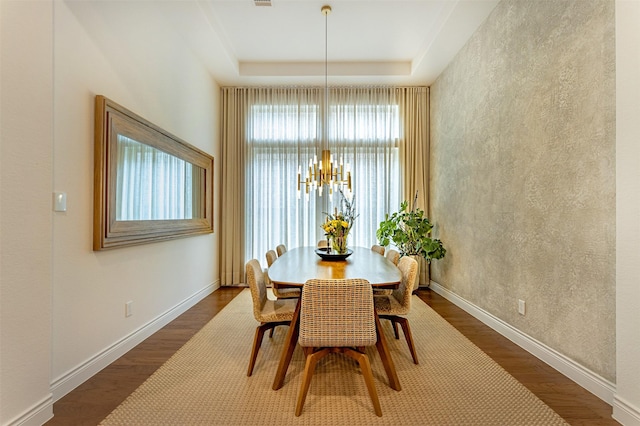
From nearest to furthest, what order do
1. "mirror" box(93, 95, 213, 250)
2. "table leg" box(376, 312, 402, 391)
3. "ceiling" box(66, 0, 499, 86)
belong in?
"table leg" box(376, 312, 402, 391), "mirror" box(93, 95, 213, 250), "ceiling" box(66, 0, 499, 86)

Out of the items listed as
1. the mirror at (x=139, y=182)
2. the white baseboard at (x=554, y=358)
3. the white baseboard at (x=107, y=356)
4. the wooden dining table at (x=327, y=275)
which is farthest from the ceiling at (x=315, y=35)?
the white baseboard at (x=554, y=358)

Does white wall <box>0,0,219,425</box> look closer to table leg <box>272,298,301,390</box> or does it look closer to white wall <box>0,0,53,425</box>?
white wall <box>0,0,53,425</box>

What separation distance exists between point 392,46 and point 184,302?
4.10m

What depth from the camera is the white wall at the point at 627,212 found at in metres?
1.63

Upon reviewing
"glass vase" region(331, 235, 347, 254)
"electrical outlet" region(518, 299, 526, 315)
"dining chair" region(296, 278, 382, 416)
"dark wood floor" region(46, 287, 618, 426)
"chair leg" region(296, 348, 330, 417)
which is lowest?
"dark wood floor" region(46, 287, 618, 426)

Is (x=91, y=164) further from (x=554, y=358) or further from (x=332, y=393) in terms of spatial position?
(x=554, y=358)

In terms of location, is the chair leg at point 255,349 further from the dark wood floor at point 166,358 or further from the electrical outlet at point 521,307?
the electrical outlet at point 521,307

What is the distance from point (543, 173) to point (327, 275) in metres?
1.85

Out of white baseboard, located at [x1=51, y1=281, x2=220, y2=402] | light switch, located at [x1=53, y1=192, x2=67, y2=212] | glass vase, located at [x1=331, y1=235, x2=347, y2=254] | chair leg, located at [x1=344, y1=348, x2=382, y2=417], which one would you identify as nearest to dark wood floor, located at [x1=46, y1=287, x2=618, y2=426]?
white baseboard, located at [x1=51, y1=281, x2=220, y2=402]

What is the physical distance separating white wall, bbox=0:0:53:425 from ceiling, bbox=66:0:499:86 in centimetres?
78

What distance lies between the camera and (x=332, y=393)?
195 cm

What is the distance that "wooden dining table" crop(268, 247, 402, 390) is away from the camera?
1990 millimetres

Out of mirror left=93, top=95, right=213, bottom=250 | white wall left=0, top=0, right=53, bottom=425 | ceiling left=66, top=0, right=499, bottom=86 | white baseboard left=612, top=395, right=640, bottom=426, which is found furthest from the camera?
ceiling left=66, top=0, right=499, bottom=86

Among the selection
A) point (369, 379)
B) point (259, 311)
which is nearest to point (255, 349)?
point (259, 311)
